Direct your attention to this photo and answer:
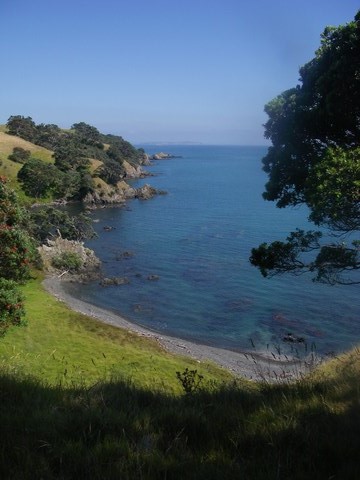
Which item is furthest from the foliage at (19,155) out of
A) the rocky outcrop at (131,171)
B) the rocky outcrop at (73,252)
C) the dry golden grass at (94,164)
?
the rocky outcrop at (73,252)

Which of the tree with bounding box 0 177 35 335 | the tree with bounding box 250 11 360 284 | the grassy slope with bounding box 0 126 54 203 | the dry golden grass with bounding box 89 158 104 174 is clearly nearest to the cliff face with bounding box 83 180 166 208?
the dry golden grass with bounding box 89 158 104 174

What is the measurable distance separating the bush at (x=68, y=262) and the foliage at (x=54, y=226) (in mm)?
4745

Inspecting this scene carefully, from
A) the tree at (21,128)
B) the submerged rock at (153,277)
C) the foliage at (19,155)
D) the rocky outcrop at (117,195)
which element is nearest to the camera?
the submerged rock at (153,277)

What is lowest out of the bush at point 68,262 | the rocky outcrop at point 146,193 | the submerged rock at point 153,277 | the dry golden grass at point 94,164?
the submerged rock at point 153,277

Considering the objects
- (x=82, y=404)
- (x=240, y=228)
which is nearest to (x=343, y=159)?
(x=82, y=404)

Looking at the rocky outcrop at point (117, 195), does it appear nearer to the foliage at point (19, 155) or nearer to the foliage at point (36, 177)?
the foliage at point (36, 177)

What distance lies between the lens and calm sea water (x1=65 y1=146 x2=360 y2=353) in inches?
1591

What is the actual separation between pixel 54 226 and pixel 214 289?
28234mm

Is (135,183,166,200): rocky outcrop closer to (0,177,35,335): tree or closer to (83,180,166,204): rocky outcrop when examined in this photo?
(83,180,166,204): rocky outcrop

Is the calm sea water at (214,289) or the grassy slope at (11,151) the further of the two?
the grassy slope at (11,151)

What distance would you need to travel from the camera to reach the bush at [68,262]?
55.7m

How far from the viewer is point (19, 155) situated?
11719 cm

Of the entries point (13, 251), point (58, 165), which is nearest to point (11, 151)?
point (58, 165)

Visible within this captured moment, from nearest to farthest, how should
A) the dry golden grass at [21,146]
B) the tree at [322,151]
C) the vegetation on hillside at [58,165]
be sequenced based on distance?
the tree at [322,151]
the vegetation on hillside at [58,165]
the dry golden grass at [21,146]
